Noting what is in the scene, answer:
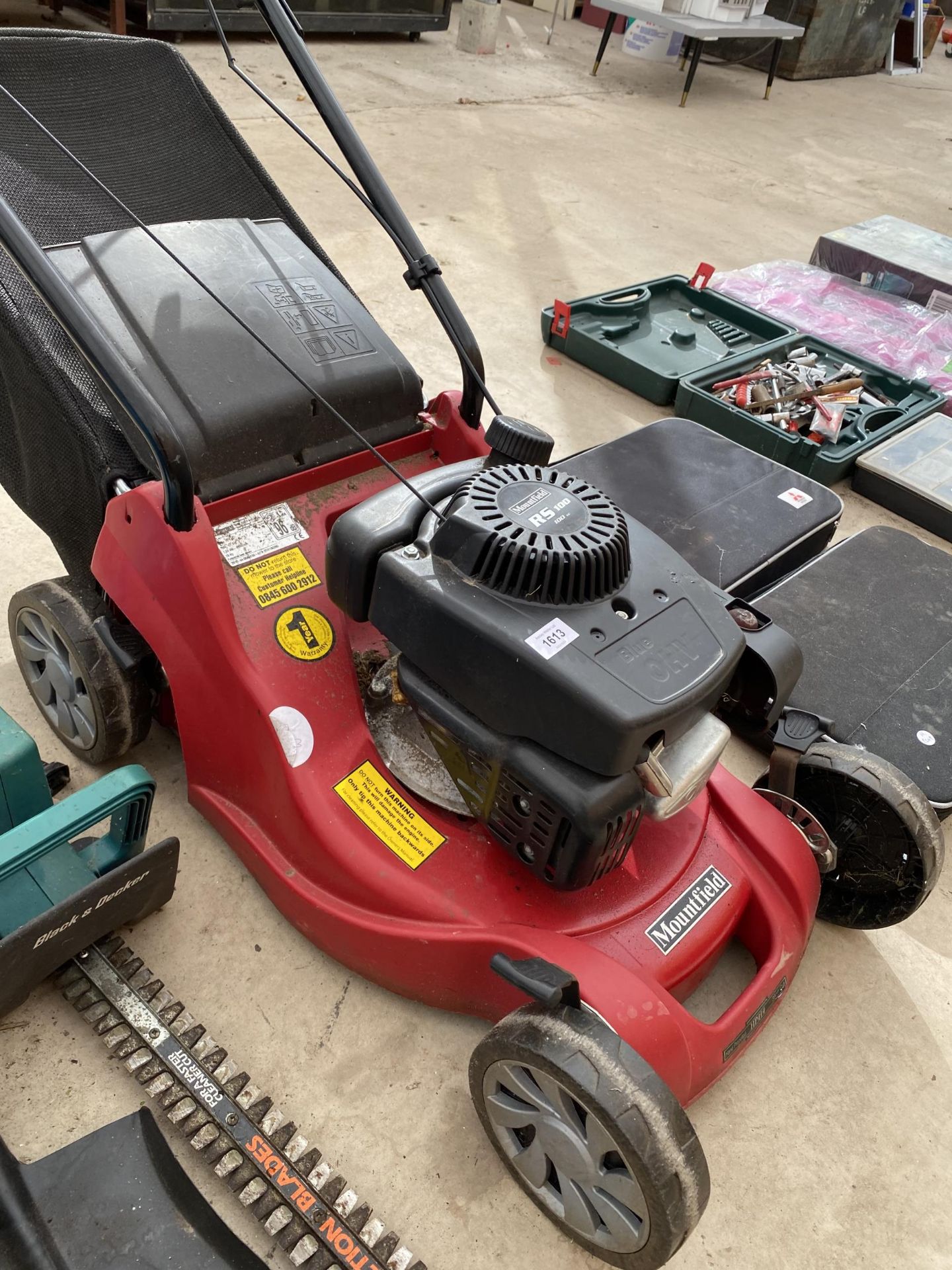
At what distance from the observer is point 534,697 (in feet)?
3.01

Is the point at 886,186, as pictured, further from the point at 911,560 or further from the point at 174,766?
the point at 174,766

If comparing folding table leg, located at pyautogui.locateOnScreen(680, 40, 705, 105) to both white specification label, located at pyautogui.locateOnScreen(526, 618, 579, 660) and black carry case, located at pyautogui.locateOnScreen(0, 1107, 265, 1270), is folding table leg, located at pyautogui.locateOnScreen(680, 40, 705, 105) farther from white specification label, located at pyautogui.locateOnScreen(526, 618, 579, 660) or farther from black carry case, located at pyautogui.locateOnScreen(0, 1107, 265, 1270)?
black carry case, located at pyautogui.locateOnScreen(0, 1107, 265, 1270)

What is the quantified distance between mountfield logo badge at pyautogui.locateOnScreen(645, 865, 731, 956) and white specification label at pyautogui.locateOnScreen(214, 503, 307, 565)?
2.14ft

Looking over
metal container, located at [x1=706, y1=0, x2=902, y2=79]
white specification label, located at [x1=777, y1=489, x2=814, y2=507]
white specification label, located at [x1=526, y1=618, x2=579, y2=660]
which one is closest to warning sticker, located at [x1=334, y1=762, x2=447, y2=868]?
white specification label, located at [x1=526, y1=618, x2=579, y2=660]

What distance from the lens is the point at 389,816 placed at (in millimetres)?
1149

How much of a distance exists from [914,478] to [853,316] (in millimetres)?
973

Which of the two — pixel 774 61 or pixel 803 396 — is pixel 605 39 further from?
pixel 803 396

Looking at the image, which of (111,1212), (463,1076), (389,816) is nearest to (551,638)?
(389,816)

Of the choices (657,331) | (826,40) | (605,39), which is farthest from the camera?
(826,40)

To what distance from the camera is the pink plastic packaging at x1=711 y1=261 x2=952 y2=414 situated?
9.63ft

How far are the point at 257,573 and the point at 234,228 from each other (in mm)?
537

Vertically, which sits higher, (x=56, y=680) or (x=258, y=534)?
(x=258, y=534)

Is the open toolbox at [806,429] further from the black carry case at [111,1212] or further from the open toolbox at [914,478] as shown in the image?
the black carry case at [111,1212]

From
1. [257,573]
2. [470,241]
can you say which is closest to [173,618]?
[257,573]
